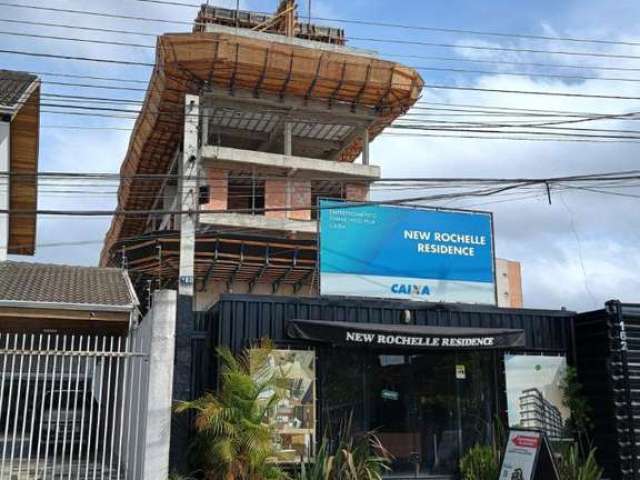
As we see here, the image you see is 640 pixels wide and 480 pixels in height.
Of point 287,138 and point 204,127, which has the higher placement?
point 204,127

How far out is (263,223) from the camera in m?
31.4

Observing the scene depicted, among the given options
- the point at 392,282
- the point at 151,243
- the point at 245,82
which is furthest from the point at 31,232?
the point at 392,282

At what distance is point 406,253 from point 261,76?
18.7 metres

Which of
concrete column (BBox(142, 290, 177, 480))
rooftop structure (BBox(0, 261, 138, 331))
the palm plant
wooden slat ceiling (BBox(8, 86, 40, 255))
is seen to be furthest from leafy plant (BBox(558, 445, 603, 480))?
wooden slat ceiling (BBox(8, 86, 40, 255))

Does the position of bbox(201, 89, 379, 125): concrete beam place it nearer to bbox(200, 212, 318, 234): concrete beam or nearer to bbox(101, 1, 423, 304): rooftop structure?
bbox(101, 1, 423, 304): rooftop structure

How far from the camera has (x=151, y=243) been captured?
28.7m

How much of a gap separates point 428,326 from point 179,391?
4.70 m

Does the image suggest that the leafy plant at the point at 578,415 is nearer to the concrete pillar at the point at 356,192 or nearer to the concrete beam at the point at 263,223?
the concrete beam at the point at 263,223

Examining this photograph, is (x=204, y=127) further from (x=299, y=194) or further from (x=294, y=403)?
(x=294, y=403)

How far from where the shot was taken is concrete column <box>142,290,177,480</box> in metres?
9.69

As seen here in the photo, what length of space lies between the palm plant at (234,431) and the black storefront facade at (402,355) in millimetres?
1079

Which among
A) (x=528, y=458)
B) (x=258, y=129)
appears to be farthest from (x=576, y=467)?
(x=258, y=129)

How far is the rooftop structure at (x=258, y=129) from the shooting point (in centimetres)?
2926

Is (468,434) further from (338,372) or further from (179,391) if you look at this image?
(179,391)
